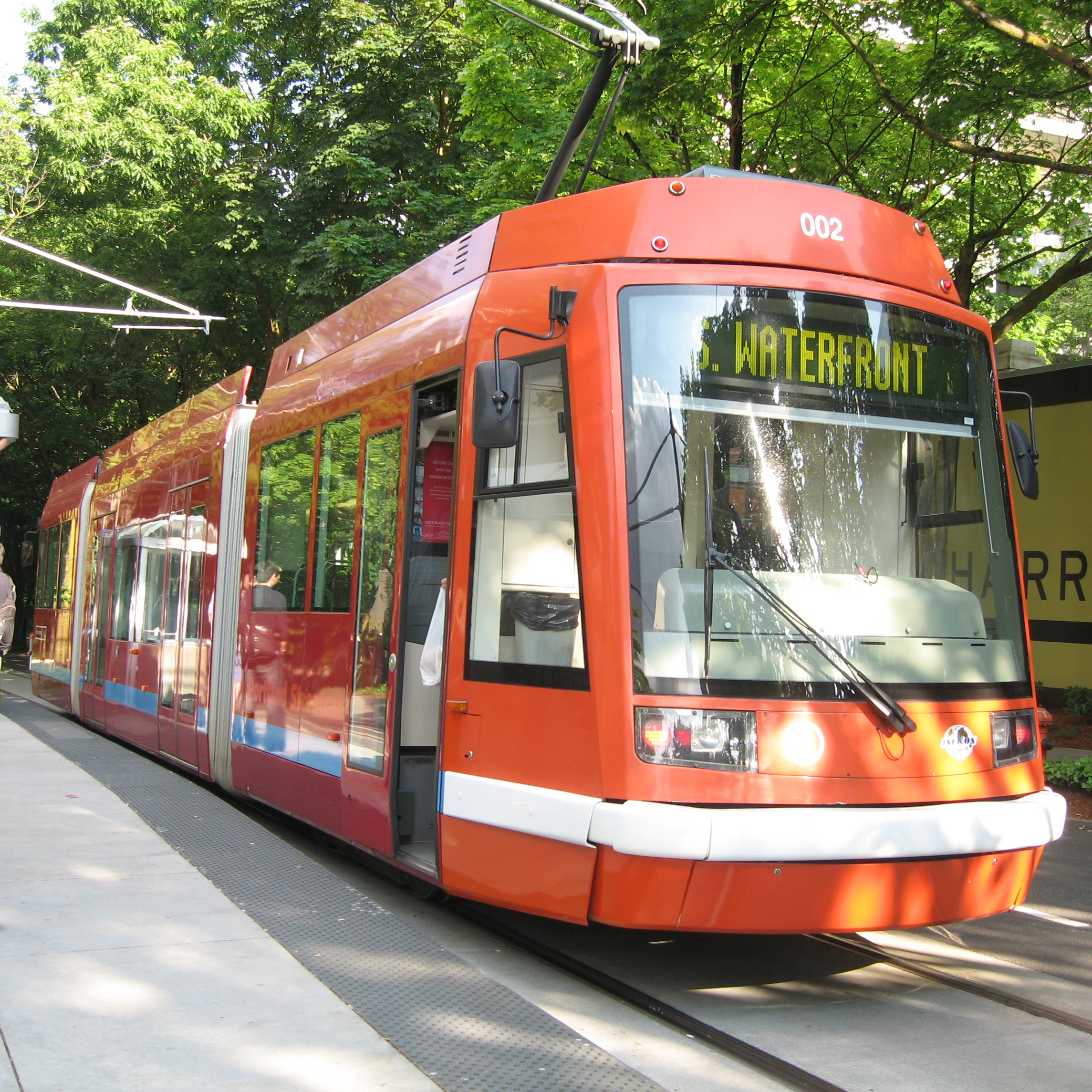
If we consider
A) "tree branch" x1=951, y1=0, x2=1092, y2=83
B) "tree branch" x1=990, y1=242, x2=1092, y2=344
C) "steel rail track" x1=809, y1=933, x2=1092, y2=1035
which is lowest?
"steel rail track" x1=809, y1=933, x2=1092, y2=1035

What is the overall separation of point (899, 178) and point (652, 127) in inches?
142

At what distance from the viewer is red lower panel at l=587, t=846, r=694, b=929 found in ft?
14.8

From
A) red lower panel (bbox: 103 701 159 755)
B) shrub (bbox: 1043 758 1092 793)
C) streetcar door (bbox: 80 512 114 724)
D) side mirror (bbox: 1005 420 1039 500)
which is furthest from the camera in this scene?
streetcar door (bbox: 80 512 114 724)

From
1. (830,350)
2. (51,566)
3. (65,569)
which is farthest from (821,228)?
(51,566)

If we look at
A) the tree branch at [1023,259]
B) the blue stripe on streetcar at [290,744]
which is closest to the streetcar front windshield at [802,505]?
the blue stripe on streetcar at [290,744]

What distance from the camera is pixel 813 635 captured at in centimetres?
473

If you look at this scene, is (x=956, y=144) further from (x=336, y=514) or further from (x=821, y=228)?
(x=336, y=514)

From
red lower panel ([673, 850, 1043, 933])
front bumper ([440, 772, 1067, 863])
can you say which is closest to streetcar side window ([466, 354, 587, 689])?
front bumper ([440, 772, 1067, 863])

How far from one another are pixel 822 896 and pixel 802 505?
4.88 ft

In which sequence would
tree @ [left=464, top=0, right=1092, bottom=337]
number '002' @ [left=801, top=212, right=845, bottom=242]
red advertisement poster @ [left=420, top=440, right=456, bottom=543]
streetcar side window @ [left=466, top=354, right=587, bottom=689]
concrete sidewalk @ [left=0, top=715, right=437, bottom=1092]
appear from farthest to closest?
1. tree @ [left=464, top=0, right=1092, bottom=337]
2. red advertisement poster @ [left=420, top=440, right=456, bottom=543]
3. number '002' @ [left=801, top=212, right=845, bottom=242]
4. streetcar side window @ [left=466, top=354, right=587, bottom=689]
5. concrete sidewalk @ [left=0, top=715, right=437, bottom=1092]

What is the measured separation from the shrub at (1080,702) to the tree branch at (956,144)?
17.7 feet

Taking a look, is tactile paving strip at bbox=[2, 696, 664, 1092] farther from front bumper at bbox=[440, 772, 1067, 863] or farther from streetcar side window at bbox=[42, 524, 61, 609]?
streetcar side window at bbox=[42, 524, 61, 609]

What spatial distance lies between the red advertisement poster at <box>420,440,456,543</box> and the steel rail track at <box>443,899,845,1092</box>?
1892mm

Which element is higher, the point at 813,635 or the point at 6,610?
the point at 6,610
